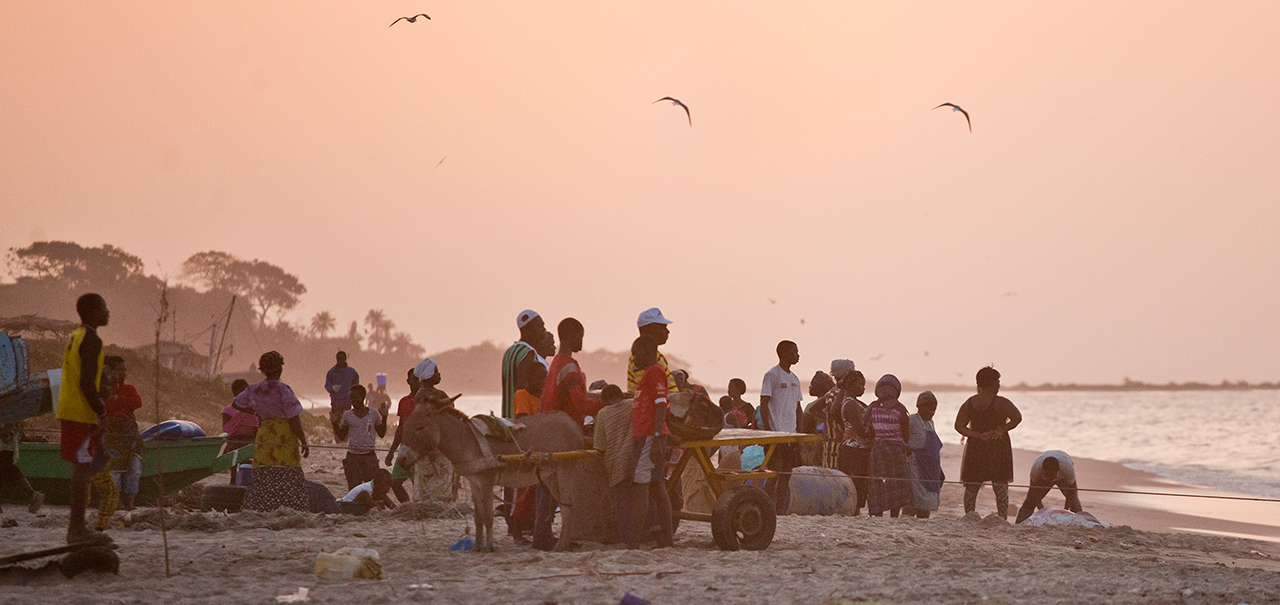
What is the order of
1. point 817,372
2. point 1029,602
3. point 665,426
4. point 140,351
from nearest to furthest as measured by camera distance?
1. point 1029,602
2. point 665,426
3. point 817,372
4. point 140,351

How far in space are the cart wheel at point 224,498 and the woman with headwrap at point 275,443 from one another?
494 mm

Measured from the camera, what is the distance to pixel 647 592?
6.23 m

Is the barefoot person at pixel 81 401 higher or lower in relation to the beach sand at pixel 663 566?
higher

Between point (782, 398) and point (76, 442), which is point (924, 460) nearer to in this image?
point (782, 398)

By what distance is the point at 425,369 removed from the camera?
941cm

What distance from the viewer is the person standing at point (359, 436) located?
11938 millimetres

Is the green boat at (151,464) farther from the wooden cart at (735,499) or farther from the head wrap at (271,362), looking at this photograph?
the wooden cart at (735,499)

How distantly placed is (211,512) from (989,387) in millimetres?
7661

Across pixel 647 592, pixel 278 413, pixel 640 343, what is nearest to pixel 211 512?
pixel 278 413

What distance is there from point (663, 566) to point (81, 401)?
3888mm

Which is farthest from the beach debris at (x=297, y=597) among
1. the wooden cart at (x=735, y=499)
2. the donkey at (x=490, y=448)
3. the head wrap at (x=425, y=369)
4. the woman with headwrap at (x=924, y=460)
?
the woman with headwrap at (x=924, y=460)

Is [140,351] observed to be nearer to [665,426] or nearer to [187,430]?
[187,430]

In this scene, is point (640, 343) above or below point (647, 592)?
above

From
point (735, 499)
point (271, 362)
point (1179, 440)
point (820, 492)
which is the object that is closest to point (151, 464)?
point (271, 362)
